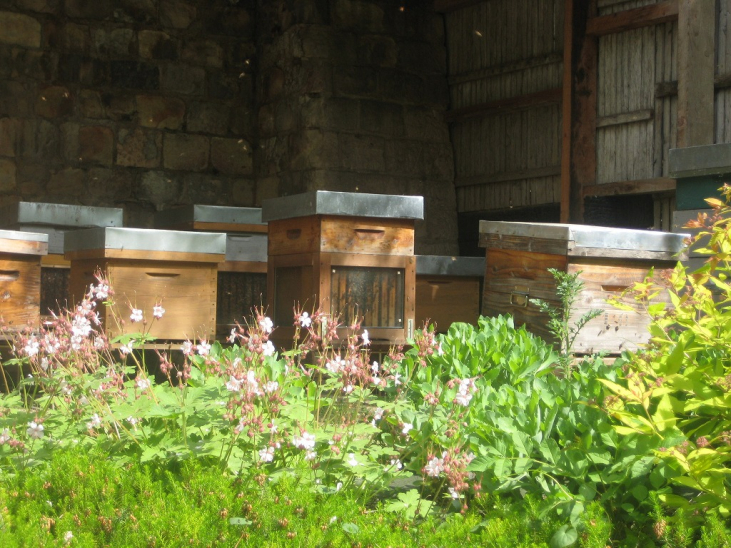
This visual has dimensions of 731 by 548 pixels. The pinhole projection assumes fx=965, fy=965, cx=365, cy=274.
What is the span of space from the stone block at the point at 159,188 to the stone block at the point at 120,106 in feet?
1.76

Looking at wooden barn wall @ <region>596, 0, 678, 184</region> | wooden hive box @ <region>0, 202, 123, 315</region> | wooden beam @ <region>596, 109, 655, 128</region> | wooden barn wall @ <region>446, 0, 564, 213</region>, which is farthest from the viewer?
wooden barn wall @ <region>446, 0, 564, 213</region>

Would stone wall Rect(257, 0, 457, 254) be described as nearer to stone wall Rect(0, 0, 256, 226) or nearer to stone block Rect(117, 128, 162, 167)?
stone wall Rect(0, 0, 256, 226)

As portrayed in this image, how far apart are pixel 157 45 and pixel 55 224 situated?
9.02 feet

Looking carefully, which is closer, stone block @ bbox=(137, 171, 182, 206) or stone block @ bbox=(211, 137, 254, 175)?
stone block @ bbox=(137, 171, 182, 206)

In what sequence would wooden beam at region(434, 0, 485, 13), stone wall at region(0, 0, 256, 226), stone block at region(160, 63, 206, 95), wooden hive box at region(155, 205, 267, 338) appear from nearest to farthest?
wooden hive box at region(155, 205, 267, 338), stone wall at region(0, 0, 256, 226), stone block at region(160, 63, 206, 95), wooden beam at region(434, 0, 485, 13)

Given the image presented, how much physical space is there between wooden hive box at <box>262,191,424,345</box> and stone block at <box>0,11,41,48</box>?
4049 mm

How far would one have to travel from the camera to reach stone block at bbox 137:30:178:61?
8812 mm

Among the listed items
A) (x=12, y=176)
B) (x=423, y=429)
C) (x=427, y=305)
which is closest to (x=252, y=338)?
(x=423, y=429)

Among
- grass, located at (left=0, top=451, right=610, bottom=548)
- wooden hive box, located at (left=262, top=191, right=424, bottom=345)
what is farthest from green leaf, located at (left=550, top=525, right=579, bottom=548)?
wooden hive box, located at (left=262, top=191, right=424, bottom=345)

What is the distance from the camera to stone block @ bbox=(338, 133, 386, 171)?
8.73 metres

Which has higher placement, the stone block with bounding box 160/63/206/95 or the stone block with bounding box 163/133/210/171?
the stone block with bounding box 160/63/206/95

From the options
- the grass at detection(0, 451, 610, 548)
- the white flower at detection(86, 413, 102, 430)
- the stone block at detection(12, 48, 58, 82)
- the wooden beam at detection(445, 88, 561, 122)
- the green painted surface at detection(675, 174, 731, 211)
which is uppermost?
the stone block at detection(12, 48, 58, 82)

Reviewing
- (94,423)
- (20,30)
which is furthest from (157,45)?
(94,423)

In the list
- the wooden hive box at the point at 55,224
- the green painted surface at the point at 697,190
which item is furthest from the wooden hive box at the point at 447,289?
the wooden hive box at the point at 55,224
